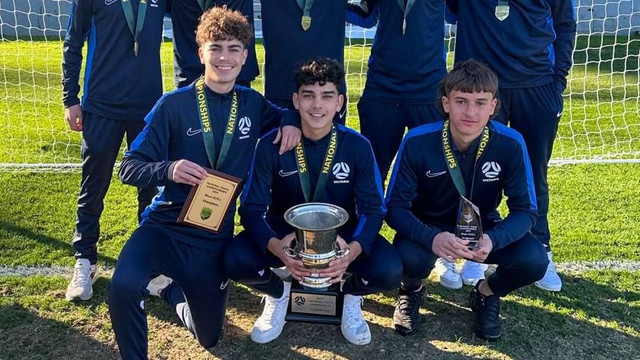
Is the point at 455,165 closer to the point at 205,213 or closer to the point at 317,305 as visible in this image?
the point at 317,305

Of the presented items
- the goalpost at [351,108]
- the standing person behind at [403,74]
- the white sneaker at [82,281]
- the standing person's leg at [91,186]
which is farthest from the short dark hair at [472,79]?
the goalpost at [351,108]

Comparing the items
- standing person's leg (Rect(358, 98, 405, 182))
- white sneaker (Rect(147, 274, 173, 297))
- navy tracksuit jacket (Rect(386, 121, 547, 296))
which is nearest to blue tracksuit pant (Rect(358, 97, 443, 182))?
standing person's leg (Rect(358, 98, 405, 182))

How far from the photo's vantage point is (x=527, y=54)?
3.61 m

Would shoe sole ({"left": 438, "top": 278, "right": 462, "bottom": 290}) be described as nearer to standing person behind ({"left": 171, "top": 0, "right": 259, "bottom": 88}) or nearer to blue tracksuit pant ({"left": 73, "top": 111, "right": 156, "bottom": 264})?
standing person behind ({"left": 171, "top": 0, "right": 259, "bottom": 88})

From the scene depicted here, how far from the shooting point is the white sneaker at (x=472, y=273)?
12.4 ft

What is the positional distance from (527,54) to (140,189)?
7.93ft

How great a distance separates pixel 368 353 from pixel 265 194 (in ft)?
3.11

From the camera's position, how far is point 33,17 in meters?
16.6

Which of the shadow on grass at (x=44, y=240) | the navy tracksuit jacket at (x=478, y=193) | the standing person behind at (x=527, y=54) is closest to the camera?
the navy tracksuit jacket at (x=478, y=193)

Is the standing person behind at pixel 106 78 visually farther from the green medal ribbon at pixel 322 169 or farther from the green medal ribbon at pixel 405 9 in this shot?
the green medal ribbon at pixel 405 9

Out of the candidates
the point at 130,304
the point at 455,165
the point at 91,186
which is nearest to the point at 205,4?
the point at 91,186

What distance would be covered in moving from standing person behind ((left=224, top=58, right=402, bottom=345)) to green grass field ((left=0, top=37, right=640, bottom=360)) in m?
0.19

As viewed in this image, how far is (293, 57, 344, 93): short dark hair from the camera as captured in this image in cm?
311

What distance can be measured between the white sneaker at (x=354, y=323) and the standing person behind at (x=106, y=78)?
4.80 feet
